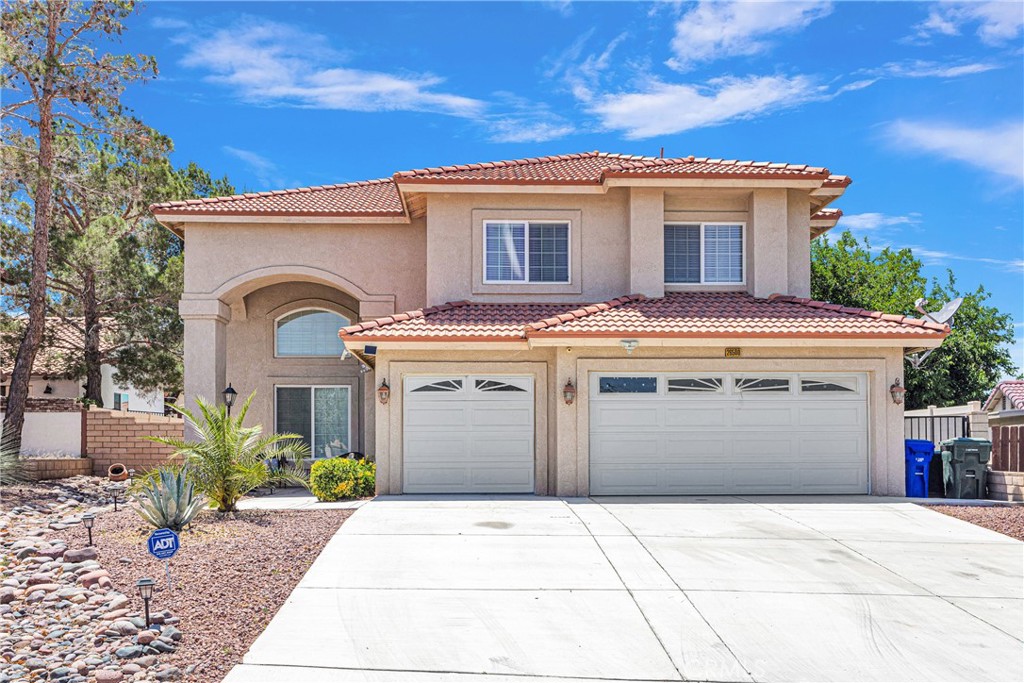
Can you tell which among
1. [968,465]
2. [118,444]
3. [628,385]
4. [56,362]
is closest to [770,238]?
[628,385]

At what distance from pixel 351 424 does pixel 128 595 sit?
1215cm

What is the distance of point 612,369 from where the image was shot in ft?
48.8

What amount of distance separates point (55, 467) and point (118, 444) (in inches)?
60.9

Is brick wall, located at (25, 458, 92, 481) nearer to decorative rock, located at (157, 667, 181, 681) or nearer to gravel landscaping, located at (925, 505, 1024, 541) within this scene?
decorative rock, located at (157, 667, 181, 681)

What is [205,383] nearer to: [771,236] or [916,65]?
[771,236]

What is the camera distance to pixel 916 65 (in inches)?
763

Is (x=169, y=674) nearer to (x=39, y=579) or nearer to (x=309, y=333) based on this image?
(x=39, y=579)

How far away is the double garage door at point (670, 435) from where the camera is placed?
1491 cm

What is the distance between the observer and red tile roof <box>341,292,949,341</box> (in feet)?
47.3

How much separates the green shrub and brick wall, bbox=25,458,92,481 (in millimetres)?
7522

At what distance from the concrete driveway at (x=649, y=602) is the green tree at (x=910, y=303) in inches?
778

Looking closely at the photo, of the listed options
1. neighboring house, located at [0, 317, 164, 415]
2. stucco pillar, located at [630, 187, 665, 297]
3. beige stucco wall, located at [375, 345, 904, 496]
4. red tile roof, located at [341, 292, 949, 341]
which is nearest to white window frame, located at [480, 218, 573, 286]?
red tile roof, located at [341, 292, 949, 341]

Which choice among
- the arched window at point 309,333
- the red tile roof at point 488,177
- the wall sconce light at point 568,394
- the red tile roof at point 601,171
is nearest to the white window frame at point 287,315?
the arched window at point 309,333

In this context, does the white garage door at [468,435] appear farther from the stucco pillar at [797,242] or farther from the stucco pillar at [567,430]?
the stucco pillar at [797,242]
